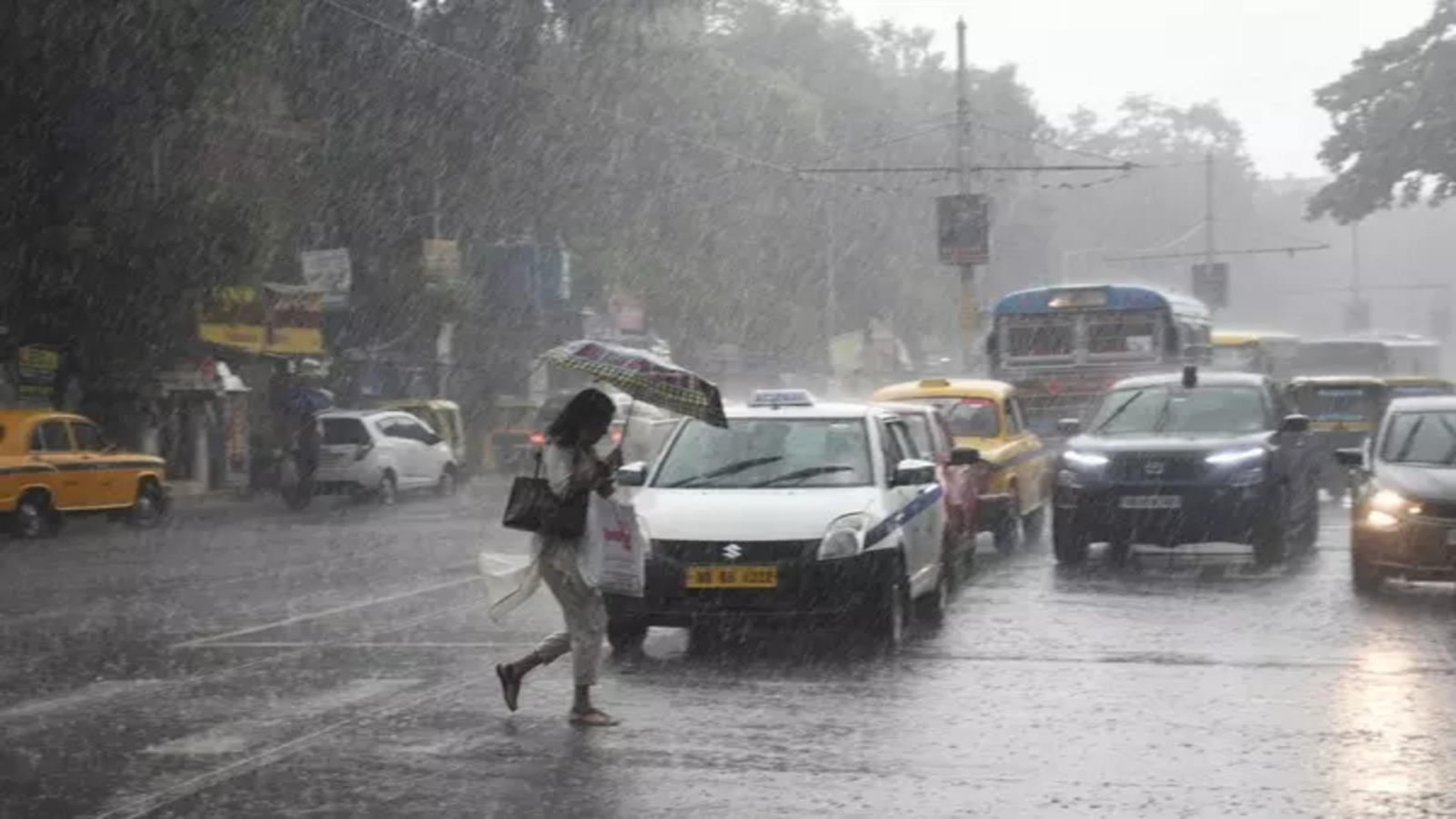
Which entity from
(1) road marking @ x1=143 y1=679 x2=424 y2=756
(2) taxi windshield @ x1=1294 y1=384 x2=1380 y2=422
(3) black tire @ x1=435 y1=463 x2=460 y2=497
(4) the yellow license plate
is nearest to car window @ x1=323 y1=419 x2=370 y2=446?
(3) black tire @ x1=435 y1=463 x2=460 y2=497

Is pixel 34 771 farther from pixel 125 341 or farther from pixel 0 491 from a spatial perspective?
pixel 125 341

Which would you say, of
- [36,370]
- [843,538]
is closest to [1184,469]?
[843,538]

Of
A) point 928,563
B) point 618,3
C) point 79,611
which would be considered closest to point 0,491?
point 79,611

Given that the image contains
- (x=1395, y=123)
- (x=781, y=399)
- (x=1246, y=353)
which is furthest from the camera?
(x=1395, y=123)

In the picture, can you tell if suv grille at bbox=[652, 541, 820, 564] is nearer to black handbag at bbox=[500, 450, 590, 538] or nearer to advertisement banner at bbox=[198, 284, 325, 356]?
black handbag at bbox=[500, 450, 590, 538]

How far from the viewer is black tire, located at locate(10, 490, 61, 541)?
1033 inches

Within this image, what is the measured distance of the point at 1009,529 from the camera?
68.8ft

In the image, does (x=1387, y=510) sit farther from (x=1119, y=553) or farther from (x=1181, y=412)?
(x=1119, y=553)

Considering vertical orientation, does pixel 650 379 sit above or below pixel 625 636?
above

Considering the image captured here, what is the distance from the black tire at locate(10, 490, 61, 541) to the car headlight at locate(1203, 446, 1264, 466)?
51.0ft

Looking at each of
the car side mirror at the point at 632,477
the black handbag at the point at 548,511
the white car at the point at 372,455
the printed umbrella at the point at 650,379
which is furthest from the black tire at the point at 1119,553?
the white car at the point at 372,455

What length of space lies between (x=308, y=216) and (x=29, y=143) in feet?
41.3

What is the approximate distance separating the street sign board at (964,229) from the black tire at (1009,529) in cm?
2349

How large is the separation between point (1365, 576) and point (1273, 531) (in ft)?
7.55
